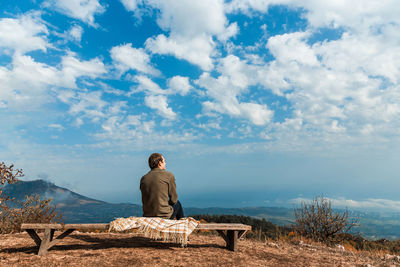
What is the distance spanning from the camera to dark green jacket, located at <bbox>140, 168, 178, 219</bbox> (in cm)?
575

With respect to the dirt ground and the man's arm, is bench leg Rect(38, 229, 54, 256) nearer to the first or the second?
the dirt ground

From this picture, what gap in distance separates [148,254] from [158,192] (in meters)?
1.19

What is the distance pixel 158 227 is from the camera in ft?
17.6

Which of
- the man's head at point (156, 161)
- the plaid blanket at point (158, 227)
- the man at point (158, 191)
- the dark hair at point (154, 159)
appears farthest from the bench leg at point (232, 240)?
the dark hair at point (154, 159)

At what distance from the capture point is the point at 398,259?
7.16m

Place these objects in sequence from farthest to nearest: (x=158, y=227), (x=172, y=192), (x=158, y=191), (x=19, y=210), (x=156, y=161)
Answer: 1. (x=19, y=210)
2. (x=156, y=161)
3. (x=172, y=192)
4. (x=158, y=191)
5. (x=158, y=227)

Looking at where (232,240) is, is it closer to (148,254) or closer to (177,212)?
(177,212)

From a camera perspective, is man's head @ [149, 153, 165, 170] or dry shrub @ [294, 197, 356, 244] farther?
dry shrub @ [294, 197, 356, 244]

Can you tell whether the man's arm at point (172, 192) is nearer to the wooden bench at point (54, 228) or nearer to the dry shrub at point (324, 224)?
the wooden bench at point (54, 228)

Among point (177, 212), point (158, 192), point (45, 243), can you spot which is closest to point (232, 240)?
point (177, 212)

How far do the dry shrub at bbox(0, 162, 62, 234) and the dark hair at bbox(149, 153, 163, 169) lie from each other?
5555mm

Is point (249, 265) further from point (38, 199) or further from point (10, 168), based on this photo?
point (38, 199)

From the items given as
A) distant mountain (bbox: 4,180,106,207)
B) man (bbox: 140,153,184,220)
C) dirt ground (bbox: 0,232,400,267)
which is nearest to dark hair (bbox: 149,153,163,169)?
man (bbox: 140,153,184,220)

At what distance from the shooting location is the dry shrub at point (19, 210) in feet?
29.2
